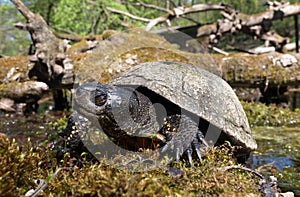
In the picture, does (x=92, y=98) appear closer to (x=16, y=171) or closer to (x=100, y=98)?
(x=100, y=98)

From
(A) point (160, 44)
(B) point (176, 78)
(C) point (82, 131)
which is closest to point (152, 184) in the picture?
(C) point (82, 131)

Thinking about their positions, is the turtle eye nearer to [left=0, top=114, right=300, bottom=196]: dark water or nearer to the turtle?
the turtle

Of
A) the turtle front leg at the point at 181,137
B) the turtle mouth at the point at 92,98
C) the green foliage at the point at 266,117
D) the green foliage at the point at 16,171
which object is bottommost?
the green foliage at the point at 266,117

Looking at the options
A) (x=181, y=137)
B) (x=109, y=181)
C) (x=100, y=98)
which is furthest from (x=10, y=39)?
(x=109, y=181)

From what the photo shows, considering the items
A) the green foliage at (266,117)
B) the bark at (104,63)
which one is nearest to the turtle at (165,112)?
the bark at (104,63)

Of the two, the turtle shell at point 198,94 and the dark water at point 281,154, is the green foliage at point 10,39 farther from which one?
the turtle shell at point 198,94
